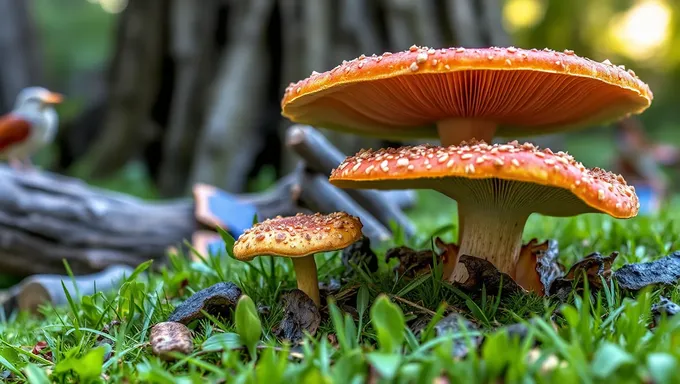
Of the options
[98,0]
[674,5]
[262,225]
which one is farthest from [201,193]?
[98,0]

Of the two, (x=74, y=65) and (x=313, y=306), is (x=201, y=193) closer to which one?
(x=313, y=306)

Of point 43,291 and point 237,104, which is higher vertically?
point 237,104

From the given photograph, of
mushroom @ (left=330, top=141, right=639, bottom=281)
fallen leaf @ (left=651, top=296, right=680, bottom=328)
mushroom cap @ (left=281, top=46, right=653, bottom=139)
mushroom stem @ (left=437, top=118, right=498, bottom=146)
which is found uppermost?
mushroom cap @ (left=281, top=46, right=653, bottom=139)

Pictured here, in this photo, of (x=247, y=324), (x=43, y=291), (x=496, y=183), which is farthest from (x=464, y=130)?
(x=43, y=291)

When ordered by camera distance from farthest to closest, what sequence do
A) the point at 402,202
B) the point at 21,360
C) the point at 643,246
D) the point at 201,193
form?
the point at 402,202 → the point at 201,193 → the point at 643,246 → the point at 21,360

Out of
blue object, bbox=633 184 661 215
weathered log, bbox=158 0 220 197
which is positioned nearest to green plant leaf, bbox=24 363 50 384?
weathered log, bbox=158 0 220 197

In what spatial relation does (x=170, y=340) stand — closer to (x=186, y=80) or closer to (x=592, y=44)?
(x=186, y=80)

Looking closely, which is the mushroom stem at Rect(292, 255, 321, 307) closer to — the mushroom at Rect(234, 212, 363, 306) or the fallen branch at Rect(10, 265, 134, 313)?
the mushroom at Rect(234, 212, 363, 306)
